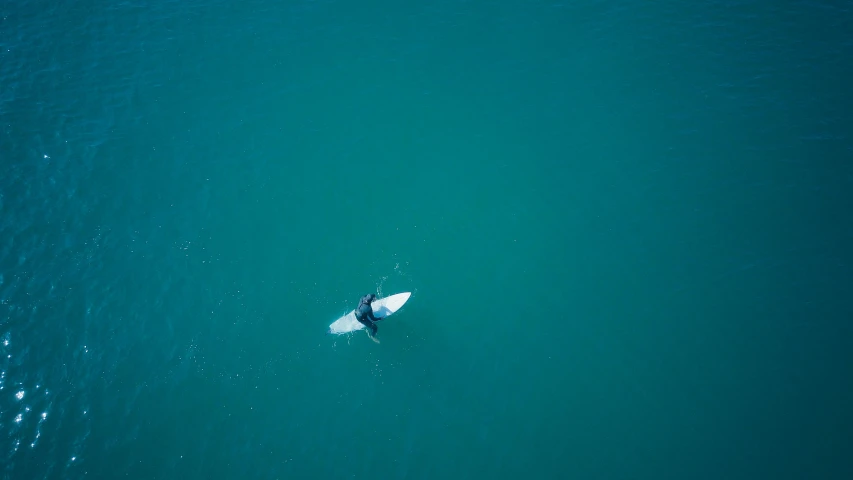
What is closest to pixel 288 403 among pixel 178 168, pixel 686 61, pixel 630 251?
pixel 178 168

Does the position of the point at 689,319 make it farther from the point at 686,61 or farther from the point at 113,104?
the point at 113,104

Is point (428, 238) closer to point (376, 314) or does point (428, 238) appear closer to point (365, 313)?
point (376, 314)

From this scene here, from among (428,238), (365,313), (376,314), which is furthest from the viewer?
(428,238)

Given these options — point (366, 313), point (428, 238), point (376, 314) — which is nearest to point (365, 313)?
point (366, 313)

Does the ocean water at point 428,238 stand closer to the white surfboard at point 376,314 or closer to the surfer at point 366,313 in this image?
the white surfboard at point 376,314

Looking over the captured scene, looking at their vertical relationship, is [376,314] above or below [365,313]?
below

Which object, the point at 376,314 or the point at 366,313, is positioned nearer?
the point at 366,313
